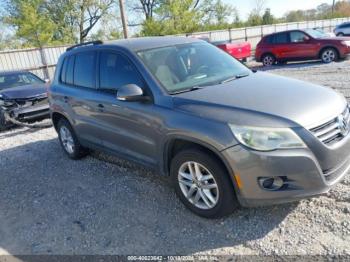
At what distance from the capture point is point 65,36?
1500 inches

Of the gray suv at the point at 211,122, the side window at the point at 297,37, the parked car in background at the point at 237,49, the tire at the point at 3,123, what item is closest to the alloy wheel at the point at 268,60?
the side window at the point at 297,37

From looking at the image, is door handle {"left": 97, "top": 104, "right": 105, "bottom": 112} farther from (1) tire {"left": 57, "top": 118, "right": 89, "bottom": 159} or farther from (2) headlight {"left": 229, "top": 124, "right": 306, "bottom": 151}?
(2) headlight {"left": 229, "top": 124, "right": 306, "bottom": 151}

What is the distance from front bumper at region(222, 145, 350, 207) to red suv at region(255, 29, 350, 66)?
12.7 metres

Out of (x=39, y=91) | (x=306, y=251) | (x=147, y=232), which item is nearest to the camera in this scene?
(x=306, y=251)

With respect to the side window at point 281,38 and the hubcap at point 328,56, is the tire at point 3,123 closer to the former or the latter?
the side window at point 281,38

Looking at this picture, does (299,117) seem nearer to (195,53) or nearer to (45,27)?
(195,53)

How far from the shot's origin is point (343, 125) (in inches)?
126

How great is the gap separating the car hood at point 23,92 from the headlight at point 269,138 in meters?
7.02

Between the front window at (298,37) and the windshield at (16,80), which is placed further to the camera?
the front window at (298,37)

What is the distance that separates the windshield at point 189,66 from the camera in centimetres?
377

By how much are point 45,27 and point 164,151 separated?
2409 centimetres

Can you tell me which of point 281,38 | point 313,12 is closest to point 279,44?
point 281,38

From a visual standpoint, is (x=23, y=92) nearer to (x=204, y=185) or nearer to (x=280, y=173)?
(x=204, y=185)

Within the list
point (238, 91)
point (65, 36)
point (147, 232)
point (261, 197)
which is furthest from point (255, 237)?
point (65, 36)
